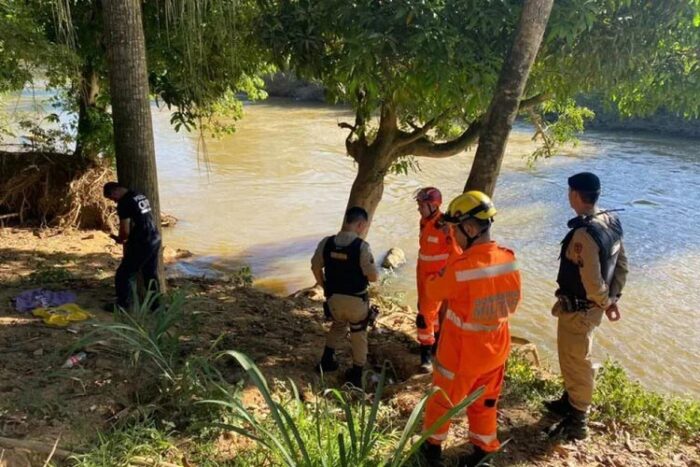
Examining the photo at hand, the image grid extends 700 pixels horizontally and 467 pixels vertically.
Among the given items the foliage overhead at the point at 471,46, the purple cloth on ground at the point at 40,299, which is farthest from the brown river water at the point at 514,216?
the purple cloth on ground at the point at 40,299

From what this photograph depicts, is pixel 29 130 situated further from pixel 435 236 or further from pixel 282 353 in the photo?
pixel 435 236

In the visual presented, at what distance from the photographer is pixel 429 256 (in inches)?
199

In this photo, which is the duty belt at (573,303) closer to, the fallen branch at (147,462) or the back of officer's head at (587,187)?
the back of officer's head at (587,187)

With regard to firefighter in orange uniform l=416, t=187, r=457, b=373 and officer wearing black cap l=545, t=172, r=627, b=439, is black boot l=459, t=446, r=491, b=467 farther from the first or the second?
firefighter in orange uniform l=416, t=187, r=457, b=373

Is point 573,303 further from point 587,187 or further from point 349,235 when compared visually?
point 349,235

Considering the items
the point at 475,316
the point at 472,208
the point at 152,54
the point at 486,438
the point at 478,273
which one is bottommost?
the point at 486,438

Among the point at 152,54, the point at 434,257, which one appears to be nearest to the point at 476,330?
the point at 434,257

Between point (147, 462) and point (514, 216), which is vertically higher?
point (147, 462)

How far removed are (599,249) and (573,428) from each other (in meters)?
1.31

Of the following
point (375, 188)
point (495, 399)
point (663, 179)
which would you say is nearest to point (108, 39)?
point (495, 399)

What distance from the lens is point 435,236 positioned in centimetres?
498

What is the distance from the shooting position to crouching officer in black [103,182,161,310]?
15.9 feet

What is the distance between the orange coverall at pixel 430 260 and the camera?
4953 mm

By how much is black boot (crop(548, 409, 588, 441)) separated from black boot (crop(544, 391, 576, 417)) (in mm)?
171
